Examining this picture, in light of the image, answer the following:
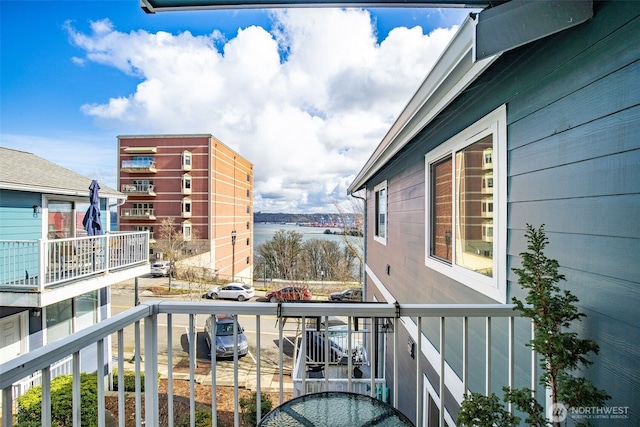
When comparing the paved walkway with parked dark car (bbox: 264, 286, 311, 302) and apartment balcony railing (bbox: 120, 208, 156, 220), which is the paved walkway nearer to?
parked dark car (bbox: 264, 286, 311, 302)

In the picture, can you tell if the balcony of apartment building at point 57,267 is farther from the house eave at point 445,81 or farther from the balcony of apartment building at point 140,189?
the balcony of apartment building at point 140,189

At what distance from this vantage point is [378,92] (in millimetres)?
6602

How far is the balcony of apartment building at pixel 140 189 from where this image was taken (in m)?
20.4

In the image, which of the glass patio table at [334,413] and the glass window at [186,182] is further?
the glass window at [186,182]


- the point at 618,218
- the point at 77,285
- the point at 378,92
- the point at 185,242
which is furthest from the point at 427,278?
the point at 185,242

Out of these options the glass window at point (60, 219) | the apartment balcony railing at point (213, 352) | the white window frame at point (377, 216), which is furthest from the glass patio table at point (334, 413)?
the glass window at point (60, 219)

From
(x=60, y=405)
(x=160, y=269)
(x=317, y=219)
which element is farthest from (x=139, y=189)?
(x=60, y=405)

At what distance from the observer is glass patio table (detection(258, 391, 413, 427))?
104cm

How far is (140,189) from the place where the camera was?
20.6 metres

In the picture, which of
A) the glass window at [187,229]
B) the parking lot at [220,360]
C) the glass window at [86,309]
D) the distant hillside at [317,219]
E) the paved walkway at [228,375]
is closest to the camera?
→ the glass window at [86,309]

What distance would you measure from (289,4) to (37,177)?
7588 millimetres

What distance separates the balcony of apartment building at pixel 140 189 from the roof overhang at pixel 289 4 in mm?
21510

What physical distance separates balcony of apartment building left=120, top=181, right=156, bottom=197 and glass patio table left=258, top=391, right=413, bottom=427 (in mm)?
Result: 22201

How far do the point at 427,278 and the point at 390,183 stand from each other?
2.42m
